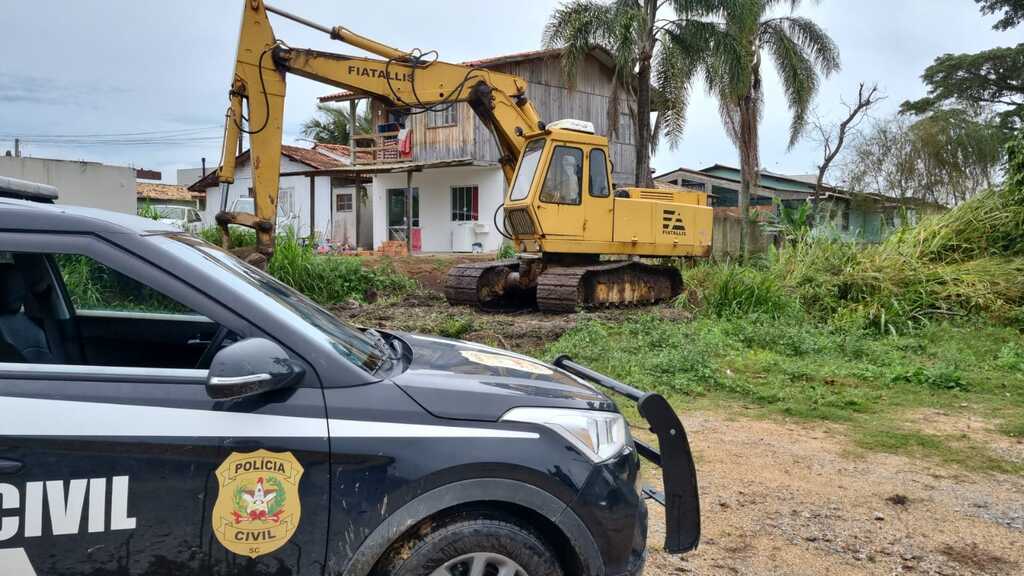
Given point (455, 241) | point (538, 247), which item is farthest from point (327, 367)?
point (455, 241)

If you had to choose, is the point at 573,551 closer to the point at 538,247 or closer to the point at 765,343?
the point at 765,343

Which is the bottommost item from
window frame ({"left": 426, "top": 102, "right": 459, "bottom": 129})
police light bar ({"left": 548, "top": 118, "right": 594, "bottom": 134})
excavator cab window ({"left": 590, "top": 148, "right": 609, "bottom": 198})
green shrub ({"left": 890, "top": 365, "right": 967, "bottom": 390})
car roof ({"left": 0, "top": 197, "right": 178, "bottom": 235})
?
green shrub ({"left": 890, "top": 365, "right": 967, "bottom": 390})

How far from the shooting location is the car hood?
2580mm

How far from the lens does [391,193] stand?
2700cm

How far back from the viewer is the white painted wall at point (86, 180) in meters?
16.3

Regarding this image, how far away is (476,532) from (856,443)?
443cm

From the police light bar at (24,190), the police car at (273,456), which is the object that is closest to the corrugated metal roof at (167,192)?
the police light bar at (24,190)

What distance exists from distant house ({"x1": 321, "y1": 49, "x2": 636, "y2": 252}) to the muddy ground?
18.1 m

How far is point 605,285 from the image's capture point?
13.4m

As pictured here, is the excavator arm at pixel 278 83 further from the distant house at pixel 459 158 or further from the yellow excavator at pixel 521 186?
the distant house at pixel 459 158

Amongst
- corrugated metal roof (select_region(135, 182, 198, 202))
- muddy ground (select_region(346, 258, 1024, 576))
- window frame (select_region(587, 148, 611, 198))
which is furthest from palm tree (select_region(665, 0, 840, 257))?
corrugated metal roof (select_region(135, 182, 198, 202))

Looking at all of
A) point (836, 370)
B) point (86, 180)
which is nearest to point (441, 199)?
point (86, 180)

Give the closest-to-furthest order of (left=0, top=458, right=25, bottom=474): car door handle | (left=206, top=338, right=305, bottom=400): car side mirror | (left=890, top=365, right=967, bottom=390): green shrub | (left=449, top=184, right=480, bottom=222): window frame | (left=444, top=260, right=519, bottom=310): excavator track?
(left=0, top=458, right=25, bottom=474): car door handle → (left=206, top=338, right=305, bottom=400): car side mirror → (left=890, top=365, right=967, bottom=390): green shrub → (left=444, top=260, right=519, bottom=310): excavator track → (left=449, top=184, right=480, bottom=222): window frame

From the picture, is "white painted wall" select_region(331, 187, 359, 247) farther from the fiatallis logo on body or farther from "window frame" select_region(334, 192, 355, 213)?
the fiatallis logo on body
